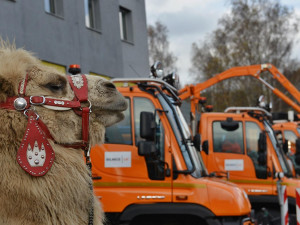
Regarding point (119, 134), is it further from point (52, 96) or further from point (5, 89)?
point (5, 89)

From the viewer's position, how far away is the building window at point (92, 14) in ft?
21.0

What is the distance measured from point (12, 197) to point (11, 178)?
0.09 m

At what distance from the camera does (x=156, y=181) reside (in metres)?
5.65

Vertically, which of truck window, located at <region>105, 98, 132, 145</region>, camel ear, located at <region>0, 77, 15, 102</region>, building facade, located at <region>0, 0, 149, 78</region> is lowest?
truck window, located at <region>105, 98, 132, 145</region>

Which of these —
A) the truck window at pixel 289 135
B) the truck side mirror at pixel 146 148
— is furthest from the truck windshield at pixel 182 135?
the truck window at pixel 289 135

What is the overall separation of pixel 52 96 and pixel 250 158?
22.3ft

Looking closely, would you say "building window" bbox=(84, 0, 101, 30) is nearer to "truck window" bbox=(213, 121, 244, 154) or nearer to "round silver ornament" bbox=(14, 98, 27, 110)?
"truck window" bbox=(213, 121, 244, 154)

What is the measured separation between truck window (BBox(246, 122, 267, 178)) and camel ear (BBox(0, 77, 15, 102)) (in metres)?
6.79

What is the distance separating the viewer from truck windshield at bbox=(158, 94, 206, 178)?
5.77 meters

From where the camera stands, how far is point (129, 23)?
8.56 m

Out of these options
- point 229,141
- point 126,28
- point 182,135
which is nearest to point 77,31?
point 126,28

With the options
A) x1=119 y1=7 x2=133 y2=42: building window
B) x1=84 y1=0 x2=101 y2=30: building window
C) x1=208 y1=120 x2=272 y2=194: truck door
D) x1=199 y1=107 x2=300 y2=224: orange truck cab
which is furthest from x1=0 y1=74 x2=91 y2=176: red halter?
x1=208 y1=120 x2=272 y2=194: truck door

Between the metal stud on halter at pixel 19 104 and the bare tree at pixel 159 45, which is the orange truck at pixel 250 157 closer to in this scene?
the metal stud on halter at pixel 19 104

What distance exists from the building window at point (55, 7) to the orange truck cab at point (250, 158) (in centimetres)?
407
